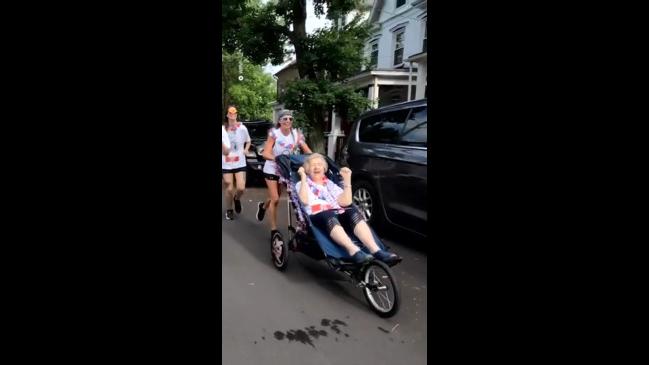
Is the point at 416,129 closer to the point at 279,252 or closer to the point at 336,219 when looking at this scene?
the point at 336,219

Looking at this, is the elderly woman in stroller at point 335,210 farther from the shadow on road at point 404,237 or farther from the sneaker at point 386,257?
the shadow on road at point 404,237

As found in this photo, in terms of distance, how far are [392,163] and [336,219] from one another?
1467 millimetres

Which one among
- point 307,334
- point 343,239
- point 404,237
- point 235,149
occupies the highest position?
point 235,149

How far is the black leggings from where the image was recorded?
3.25m

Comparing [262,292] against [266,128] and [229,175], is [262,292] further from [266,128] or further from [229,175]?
[266,128]

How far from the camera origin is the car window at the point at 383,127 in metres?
4.65

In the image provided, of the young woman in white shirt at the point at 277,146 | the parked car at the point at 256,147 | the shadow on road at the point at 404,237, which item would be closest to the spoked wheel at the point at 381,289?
the shadow on road at the point at 404,237

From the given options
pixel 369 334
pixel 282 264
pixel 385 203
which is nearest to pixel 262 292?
pixel 282 264

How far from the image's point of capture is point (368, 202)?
16.5ft

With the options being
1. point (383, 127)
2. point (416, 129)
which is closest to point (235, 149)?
point (383, 127)

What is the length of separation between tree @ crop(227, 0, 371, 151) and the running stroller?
4.99 meters

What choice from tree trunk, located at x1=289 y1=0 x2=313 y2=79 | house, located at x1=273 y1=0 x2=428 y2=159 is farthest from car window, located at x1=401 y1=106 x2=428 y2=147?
house, located at x1=273 y1=0 x2=428 y2=159
